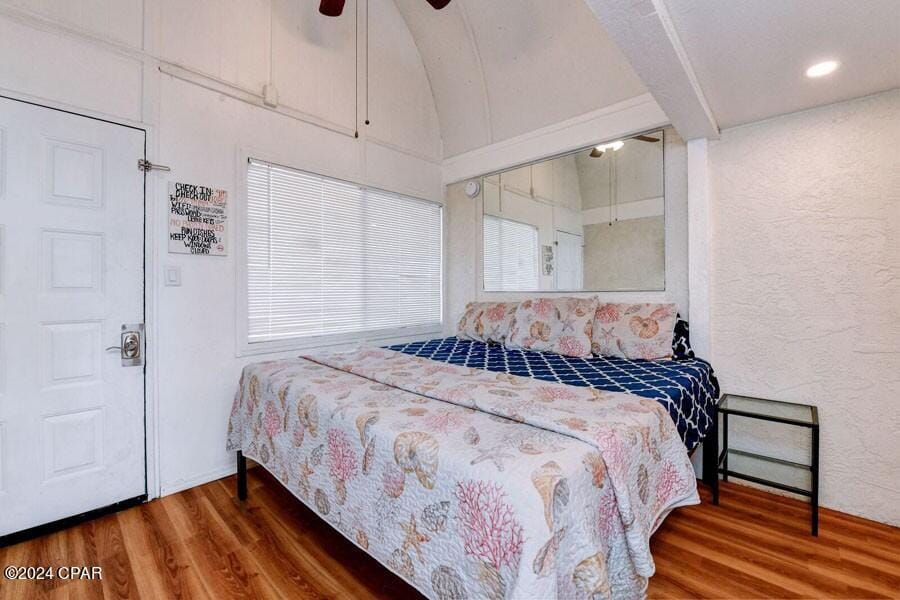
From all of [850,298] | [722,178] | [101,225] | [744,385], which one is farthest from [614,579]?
[101,225]

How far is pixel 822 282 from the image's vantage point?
2.09m

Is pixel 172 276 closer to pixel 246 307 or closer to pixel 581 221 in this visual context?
pixel 246 307

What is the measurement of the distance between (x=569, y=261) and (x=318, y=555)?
8.01ft

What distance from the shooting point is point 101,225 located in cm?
201

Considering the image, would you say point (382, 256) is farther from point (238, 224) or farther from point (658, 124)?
point (658, 124)

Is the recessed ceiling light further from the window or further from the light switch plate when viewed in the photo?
the light switch plate

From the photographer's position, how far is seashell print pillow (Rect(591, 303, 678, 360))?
7.59 feet

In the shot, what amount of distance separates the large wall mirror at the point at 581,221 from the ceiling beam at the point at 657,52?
0.60 meters

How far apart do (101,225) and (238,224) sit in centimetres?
65

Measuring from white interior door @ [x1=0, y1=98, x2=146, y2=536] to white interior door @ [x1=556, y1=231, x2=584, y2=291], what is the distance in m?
2.71

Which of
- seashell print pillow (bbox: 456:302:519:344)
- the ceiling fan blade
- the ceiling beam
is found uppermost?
the ceiling fan blade

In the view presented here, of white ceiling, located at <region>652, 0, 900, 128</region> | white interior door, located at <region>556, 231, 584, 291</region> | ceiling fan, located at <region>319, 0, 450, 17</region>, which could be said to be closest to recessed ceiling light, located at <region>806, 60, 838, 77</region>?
white ceiling, located at <region>652, 0, 900, 128</region>

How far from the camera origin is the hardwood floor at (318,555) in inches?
58.6

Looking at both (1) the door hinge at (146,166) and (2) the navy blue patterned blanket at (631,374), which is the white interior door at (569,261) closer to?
(2) the navy blue patterned blanket at (631,374)
